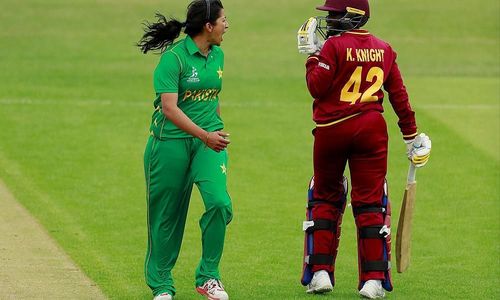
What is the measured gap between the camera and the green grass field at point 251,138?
1084 cm

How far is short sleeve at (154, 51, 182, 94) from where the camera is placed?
8.83 m

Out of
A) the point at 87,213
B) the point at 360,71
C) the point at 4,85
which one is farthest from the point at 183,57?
the point at 4,85

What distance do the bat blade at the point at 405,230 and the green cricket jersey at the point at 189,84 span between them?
1.45 meters

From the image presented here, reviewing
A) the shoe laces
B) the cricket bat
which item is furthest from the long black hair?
the cricket bat

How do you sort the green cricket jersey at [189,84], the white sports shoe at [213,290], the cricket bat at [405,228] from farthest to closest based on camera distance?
the cricket bat at [405,228]
the white sports shoe at [213,290]
the green cricket jersey at [189,84]

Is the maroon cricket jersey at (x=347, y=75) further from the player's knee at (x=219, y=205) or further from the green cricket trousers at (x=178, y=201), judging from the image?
the player's knee at (x=219, y=205)

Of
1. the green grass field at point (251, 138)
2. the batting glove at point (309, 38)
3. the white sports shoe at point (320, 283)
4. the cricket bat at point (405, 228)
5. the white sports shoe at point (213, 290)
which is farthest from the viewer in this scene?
the green grass field at point (251, 138)

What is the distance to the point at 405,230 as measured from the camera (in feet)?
31.6

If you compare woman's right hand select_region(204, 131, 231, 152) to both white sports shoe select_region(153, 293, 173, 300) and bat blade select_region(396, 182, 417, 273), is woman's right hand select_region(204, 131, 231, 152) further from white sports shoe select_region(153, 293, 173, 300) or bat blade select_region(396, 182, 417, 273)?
bat blade select_region(396, 182, 417, 273)

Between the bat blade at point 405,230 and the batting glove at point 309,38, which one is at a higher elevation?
the batting glove at point 309,38

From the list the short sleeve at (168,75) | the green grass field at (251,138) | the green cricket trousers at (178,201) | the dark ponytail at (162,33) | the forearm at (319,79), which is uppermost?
the dark ponytail at (162,33)

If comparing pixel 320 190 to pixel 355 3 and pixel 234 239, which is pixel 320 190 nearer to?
pixel 355 3

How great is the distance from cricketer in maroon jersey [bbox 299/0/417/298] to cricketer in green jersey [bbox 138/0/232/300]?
0.71 meters

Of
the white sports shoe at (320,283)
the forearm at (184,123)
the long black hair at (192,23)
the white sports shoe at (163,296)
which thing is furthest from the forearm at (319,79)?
the white sports shoe at (163,296)
